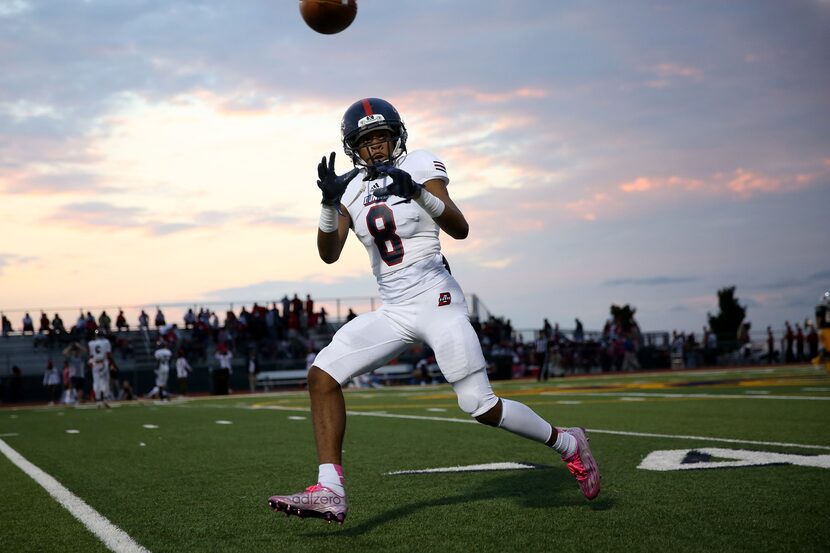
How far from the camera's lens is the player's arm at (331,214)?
4.25 meters

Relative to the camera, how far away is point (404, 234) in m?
4.66

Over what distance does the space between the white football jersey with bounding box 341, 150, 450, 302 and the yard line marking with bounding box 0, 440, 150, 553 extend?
65.9 inches

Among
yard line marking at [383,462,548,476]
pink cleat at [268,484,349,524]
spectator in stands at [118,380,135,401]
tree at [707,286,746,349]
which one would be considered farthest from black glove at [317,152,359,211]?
tree at [707,286,746,349]

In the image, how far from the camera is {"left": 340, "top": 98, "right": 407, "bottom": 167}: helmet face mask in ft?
15.3

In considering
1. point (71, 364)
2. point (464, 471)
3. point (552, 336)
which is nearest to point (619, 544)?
point (464, 471)

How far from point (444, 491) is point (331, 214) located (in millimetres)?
1883

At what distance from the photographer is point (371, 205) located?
470 cm

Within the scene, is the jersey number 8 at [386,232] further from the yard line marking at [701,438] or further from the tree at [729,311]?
the tree at [729,311]

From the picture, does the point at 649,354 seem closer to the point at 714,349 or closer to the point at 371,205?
the point at 714,349

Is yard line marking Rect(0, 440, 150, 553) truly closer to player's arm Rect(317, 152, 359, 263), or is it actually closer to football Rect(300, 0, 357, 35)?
player's arm Rect(317, 152, 359, 263)

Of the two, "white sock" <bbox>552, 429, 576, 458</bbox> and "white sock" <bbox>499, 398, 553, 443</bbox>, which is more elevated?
"white sock" <bbox>499, 398, 553, 443</bbox>

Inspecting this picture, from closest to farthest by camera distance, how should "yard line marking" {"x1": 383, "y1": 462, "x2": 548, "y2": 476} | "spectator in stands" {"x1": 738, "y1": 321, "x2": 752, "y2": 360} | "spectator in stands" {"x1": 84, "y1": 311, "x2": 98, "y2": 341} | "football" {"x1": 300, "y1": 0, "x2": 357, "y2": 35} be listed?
1. "football" {"x1": 300, "y1": 0, "x2": 357, "y2": 35}
2. "yard line marking" {"x1": 383, "y1": 462, "x2": 548, "y2": 476}
3. "spectator in stands" {"x1": 84, "y1": 311, "x2": 98, "y2": 341}
4. "spectator in stands" {"x1": 738, "y1": 321, "x2": 752, "y2": 360}

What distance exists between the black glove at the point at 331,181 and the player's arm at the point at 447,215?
40 cm

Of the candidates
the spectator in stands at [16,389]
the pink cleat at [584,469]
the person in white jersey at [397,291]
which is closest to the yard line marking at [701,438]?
the pink cleat at [584,469]
